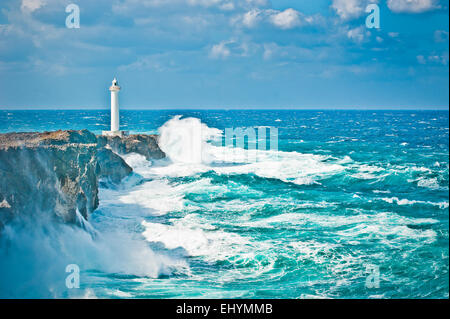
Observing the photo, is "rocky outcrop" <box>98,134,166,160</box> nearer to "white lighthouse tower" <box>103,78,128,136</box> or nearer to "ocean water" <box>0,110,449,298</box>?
"white lighthouse tower" <box>103,78,128,136</box>

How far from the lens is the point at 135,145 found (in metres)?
28.2

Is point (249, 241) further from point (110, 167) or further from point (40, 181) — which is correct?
point (110, 167)

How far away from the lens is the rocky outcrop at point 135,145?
27.3 m

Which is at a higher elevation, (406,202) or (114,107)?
(114,107)

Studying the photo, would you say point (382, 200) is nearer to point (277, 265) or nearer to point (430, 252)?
point (430, 252)

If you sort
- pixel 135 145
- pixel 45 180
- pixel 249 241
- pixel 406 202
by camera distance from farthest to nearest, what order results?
pixel 135 145 → pixel 406 202 → pixel 249 241 → pixel 45 180

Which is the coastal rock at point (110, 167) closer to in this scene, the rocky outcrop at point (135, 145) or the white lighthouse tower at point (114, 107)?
the rocky outcrop at point (135, 145)

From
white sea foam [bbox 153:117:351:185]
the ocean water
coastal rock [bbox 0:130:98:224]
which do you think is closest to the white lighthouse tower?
white sea foam [bbox 153:117:351:185]

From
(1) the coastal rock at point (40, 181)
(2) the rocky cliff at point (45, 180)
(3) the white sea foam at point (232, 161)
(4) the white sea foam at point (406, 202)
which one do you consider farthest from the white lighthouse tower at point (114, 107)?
(4) the white sea foam at point (406, 202)

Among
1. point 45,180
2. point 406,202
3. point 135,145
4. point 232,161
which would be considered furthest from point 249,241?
point 135,145

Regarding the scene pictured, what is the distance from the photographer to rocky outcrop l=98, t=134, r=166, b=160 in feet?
89.6
